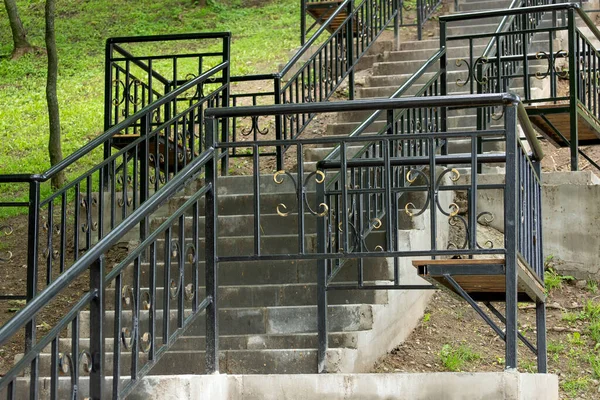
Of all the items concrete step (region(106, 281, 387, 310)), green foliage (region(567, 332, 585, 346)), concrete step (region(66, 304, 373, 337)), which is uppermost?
concrete step (region(106, 281, 387, 310))

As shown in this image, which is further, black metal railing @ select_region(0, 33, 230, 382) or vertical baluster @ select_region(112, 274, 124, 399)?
black metal railing @ select_region(0, 33, 230, 382)

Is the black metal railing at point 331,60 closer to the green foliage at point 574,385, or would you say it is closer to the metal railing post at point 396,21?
the metal railing post at point 396,21

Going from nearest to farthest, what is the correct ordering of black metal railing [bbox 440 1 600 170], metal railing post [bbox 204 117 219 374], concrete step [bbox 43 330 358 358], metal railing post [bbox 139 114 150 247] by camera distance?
metal railing post [bbox 204 117 219 374]
concrete step [bbox 43 330 358 358]
metal railing post [bbox 139 114 150 247]
black metal railing [bbox 440 1 600 170]

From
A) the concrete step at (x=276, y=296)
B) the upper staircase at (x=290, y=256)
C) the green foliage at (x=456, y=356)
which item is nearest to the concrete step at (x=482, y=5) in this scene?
the upper staircase at (x=290, y=256)

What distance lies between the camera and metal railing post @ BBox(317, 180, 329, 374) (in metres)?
6.17

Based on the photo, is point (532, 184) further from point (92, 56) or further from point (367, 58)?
point (92, 56)

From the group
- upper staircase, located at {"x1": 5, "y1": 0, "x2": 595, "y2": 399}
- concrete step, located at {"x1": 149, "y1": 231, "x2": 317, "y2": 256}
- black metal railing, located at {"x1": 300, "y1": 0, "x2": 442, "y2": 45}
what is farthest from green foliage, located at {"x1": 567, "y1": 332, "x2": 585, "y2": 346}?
black metal railing, located at {"x1": 300, "y1": 0, "x2": 442, "y2": 45}

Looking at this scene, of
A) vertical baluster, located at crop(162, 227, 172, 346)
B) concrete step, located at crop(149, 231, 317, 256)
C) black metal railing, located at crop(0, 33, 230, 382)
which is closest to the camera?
vertical baluster, located at crop(162, 227, 172, 346)

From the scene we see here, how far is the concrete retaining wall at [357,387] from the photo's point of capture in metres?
4.83

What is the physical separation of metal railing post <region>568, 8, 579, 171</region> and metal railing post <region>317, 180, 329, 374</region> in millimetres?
3637

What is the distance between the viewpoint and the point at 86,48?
854 inches

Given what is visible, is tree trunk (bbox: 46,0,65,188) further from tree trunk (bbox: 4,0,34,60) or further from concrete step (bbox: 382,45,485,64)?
tree trunk (bbox: 4,0,34,60)

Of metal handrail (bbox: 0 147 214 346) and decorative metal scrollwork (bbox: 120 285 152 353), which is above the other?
metal handrail (bbox: 0 147 214 346)

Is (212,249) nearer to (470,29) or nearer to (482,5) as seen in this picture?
(470,29)
